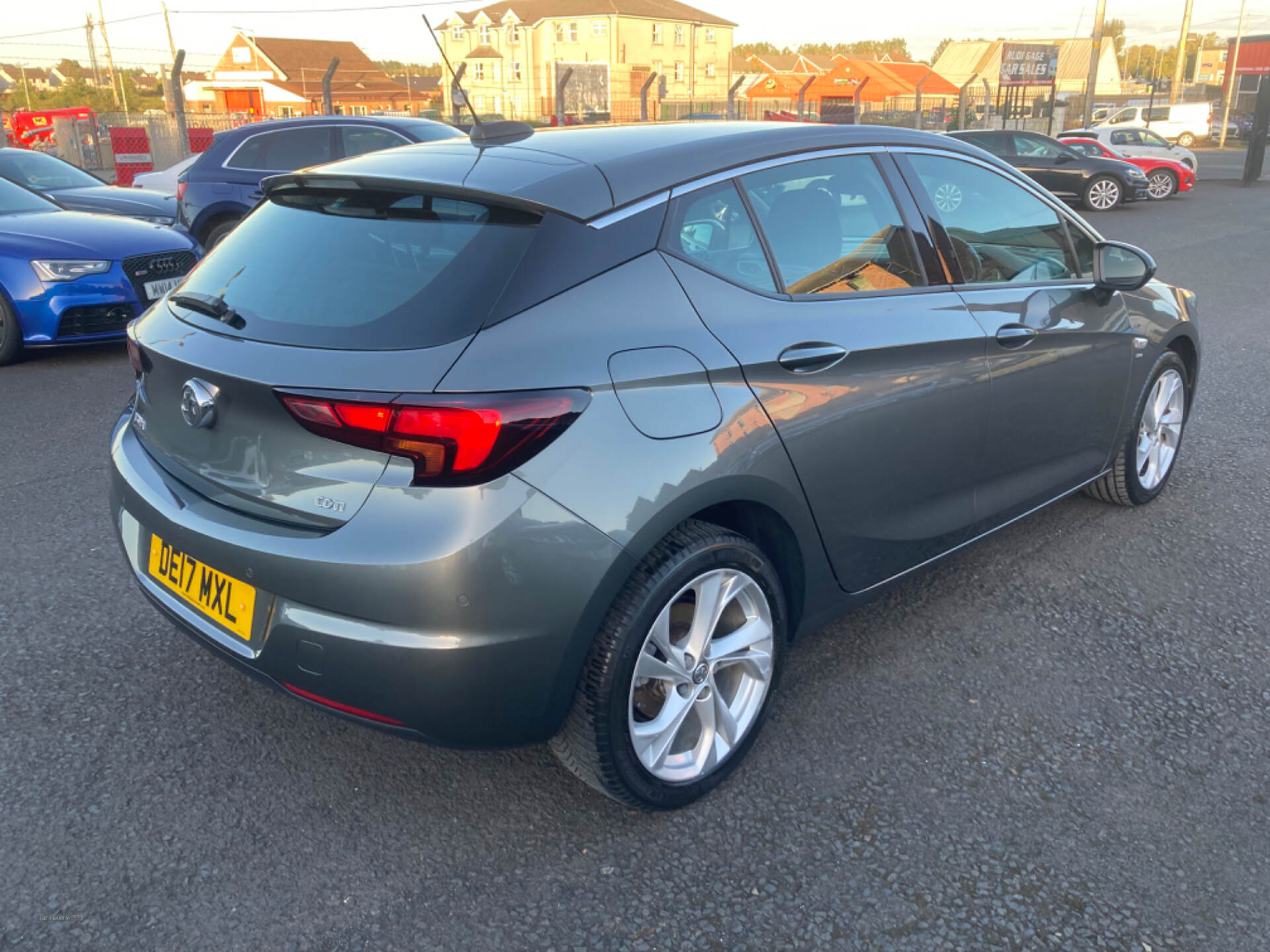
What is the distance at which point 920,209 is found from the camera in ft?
10.2

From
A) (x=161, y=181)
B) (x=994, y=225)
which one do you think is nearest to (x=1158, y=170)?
(x=161, y=181)

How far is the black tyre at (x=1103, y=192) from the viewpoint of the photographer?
18594 mm

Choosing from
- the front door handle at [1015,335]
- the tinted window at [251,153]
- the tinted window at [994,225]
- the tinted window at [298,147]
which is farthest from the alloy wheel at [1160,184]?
the front door handle at [1015,335]

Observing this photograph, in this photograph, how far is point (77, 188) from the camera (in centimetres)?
995

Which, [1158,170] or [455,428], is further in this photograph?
[1158,170]

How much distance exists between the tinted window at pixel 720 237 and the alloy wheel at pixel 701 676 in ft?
2.45

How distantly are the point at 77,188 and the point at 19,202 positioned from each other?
245 centimetres

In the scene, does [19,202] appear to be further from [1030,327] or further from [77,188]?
[1030,327]

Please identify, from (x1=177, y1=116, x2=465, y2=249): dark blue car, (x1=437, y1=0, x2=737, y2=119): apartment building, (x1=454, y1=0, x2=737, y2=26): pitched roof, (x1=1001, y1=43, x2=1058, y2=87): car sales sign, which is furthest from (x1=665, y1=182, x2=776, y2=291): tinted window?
(x1=454, y1=0, x2=737, y2=26): pitched roof

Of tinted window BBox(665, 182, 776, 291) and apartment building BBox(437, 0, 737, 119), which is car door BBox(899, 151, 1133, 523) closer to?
tinted window BBox(665, 182, 776, 291)

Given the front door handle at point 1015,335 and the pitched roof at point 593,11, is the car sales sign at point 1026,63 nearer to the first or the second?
the front door handle at point 1015,335

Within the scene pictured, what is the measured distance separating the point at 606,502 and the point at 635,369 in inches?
12.1

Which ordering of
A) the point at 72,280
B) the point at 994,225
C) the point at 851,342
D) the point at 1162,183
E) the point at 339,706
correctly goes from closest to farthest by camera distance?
the point at 339,706
the point at 851,342
the point at 994,225
the point at 72,280
the point at 1162,183

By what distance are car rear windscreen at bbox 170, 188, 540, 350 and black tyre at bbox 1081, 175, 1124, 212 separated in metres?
19.1
